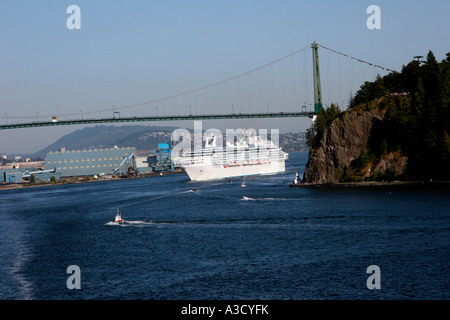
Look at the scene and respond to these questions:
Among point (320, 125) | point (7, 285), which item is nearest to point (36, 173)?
point (320, 125)

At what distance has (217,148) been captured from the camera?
299 ft

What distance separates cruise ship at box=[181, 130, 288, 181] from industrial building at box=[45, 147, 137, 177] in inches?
1696

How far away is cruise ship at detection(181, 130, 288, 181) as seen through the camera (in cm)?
8595

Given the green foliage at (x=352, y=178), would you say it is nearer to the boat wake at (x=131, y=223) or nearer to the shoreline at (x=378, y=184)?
the shoreline at (x=378, y=184)

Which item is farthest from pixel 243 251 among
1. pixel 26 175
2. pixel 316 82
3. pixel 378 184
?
pixel 26 175

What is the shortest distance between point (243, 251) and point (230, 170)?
2534 inches

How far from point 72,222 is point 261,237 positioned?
53.9ft

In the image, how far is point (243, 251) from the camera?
25047 mm

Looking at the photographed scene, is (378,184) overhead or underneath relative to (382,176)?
underneath

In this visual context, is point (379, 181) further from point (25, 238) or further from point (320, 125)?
point (25, 238)

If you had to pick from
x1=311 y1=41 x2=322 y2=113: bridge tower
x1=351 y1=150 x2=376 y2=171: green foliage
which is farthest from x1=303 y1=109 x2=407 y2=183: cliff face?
x1=311 y1=41 x2=322 y2=113: bridge tower

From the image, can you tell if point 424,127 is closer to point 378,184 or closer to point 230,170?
point 378,184

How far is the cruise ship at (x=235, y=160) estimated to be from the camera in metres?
85.9

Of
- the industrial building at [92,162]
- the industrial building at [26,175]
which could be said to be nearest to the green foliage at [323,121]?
the industrial building at [92,162]
